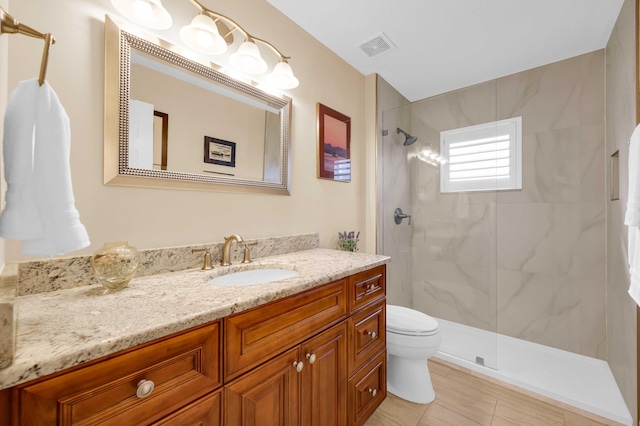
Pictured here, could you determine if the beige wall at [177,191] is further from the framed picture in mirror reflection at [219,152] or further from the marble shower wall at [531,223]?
the marble shower wall at [531,223]

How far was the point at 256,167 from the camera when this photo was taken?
5.01ft

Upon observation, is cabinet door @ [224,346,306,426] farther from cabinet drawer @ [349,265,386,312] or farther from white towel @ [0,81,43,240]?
white towel @ [0,81,43,240]

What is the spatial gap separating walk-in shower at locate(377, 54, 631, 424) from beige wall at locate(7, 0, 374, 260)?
2.22 feet

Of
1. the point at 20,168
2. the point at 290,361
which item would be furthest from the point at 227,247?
the point at 20,168

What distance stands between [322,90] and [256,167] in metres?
0.88

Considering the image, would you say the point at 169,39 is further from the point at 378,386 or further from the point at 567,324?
the point at 567,324

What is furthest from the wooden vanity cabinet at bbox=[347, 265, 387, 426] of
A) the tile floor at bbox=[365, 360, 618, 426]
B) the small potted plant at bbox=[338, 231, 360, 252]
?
the small potted plant at bbox=[338, 231, 360, 252]

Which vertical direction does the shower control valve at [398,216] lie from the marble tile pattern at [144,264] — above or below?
above

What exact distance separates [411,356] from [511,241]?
149cm

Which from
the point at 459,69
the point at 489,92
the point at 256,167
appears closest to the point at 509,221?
the point at 489,92

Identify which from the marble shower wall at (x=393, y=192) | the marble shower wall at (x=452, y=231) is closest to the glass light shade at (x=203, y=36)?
the marble shower wall at (x=393, y=192)

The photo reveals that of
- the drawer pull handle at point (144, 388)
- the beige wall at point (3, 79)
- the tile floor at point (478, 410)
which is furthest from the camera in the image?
the tile floor at point (478, 410)

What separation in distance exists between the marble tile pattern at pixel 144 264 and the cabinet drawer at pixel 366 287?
20.7 inches

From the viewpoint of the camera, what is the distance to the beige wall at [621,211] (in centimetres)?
149
